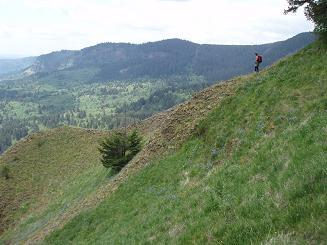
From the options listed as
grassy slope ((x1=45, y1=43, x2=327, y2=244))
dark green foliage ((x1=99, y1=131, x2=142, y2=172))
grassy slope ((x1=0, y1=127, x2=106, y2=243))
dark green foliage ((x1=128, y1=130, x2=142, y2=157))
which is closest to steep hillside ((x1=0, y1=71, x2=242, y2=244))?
grassy slope ((x1=0, y1=127, x2=106, y2=243))

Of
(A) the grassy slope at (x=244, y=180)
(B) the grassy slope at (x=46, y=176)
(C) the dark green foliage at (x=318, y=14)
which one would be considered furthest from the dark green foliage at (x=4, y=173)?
(C) the dark green foliage at (x=318, y=14)

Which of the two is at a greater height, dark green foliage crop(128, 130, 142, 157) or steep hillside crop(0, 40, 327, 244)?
steep hillside crop(0, 40, 327, 244)

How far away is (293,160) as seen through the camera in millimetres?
16391

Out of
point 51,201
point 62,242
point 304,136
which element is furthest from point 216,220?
Result: point 51,201

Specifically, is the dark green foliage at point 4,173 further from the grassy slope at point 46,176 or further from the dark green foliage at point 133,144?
the dark green foliage at point 133,144

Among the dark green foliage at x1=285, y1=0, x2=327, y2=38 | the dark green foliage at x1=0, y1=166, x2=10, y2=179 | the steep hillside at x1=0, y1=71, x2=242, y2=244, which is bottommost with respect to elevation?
the dark green foliage at x1=0, y1=166, x2=10, y2=179

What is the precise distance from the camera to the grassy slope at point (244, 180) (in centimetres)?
1271

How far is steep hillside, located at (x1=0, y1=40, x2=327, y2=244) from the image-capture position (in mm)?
13078

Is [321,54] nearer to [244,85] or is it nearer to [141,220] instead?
[244,85]

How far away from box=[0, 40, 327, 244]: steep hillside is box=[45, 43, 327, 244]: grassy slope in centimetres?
6

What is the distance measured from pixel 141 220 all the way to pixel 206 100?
64.7 feet

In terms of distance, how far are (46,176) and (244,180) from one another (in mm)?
57350

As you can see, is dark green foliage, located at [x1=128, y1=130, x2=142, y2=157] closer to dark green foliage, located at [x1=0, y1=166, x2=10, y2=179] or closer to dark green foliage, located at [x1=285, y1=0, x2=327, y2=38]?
dark green foliage, located at [x1=285, y1=0, x2=327, y2=38]

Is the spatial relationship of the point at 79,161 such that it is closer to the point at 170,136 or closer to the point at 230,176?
the point at 170,136
